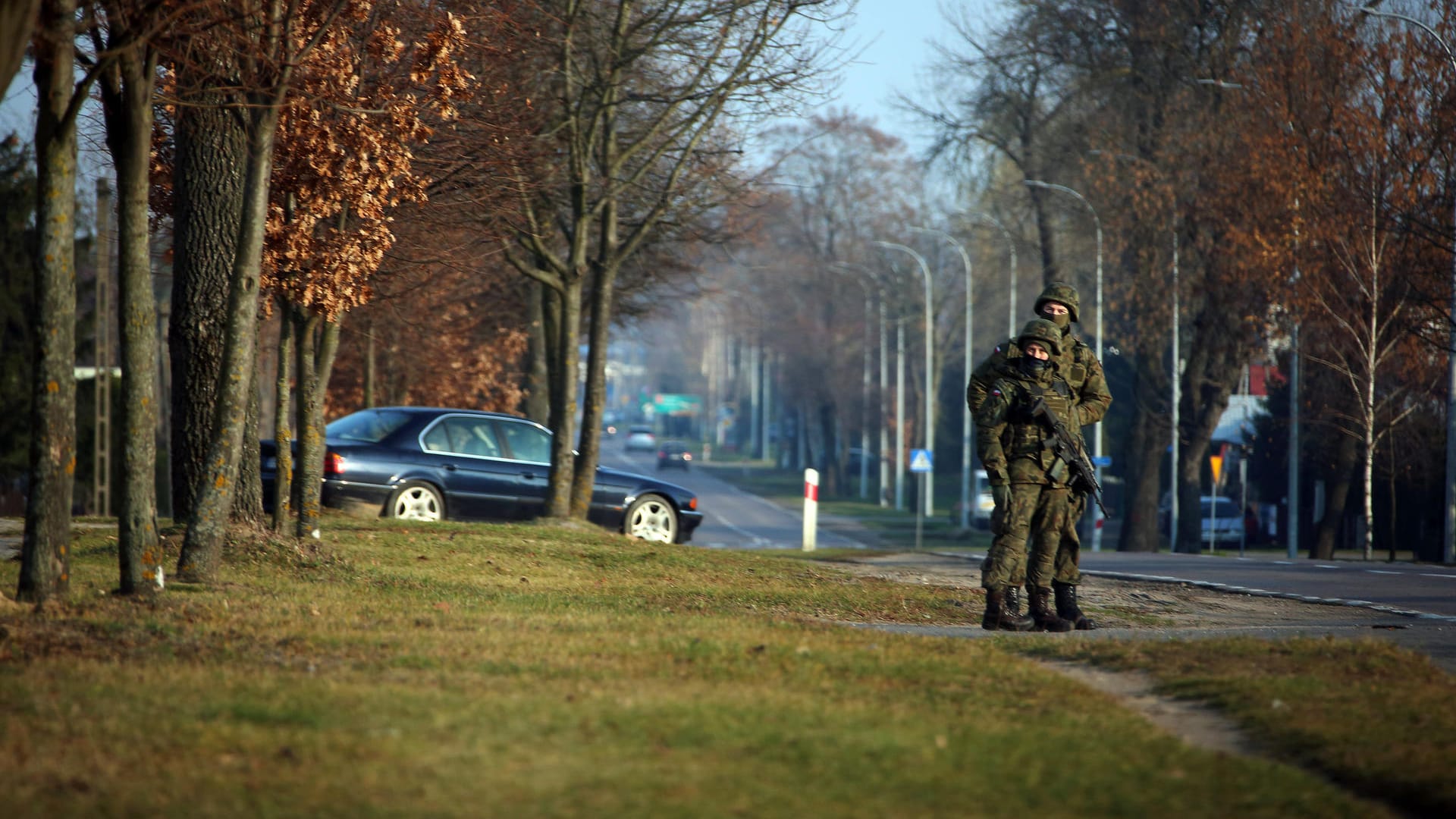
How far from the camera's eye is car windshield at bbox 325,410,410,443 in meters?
17.1

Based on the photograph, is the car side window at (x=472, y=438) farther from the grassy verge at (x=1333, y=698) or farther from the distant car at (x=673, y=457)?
the distant car at (x=673, y=457)

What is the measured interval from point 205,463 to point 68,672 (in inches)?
116

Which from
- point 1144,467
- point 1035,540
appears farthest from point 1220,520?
point 1035,540

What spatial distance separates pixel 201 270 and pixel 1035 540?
6077mm

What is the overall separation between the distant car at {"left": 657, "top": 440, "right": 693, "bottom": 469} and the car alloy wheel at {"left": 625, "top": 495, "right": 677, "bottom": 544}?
59015mm

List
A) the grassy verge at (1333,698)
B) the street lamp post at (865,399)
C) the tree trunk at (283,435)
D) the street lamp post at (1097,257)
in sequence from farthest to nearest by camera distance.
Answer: the street lamp post at (865,399), the street lamp post at (1097,257), the tree trunk at (283,435), the grassy verge at (1333,698)

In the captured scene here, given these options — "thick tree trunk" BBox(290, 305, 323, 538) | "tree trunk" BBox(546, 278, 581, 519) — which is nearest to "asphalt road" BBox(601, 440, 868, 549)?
"tree trunk" BBox(546, 278, 581, 519)

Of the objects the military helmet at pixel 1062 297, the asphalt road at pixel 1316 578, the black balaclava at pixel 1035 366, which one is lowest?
the asphalt road at pixel 1316 578

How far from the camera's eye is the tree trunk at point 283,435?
12.0m

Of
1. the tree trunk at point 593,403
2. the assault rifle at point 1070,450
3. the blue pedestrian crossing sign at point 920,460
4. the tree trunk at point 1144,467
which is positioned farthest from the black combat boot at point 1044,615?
the blue pedestrian crossing sign at point 920,460

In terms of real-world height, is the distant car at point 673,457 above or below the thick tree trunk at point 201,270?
below

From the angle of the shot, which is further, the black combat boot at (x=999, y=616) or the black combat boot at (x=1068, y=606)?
the black combat boot at (x=1068, y=606)

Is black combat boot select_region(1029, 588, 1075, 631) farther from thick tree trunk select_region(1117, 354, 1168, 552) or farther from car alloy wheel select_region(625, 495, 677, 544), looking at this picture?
thick tree trunk select_region(1117, 354, 1168, 552)

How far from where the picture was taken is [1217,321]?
3158 centimetres
